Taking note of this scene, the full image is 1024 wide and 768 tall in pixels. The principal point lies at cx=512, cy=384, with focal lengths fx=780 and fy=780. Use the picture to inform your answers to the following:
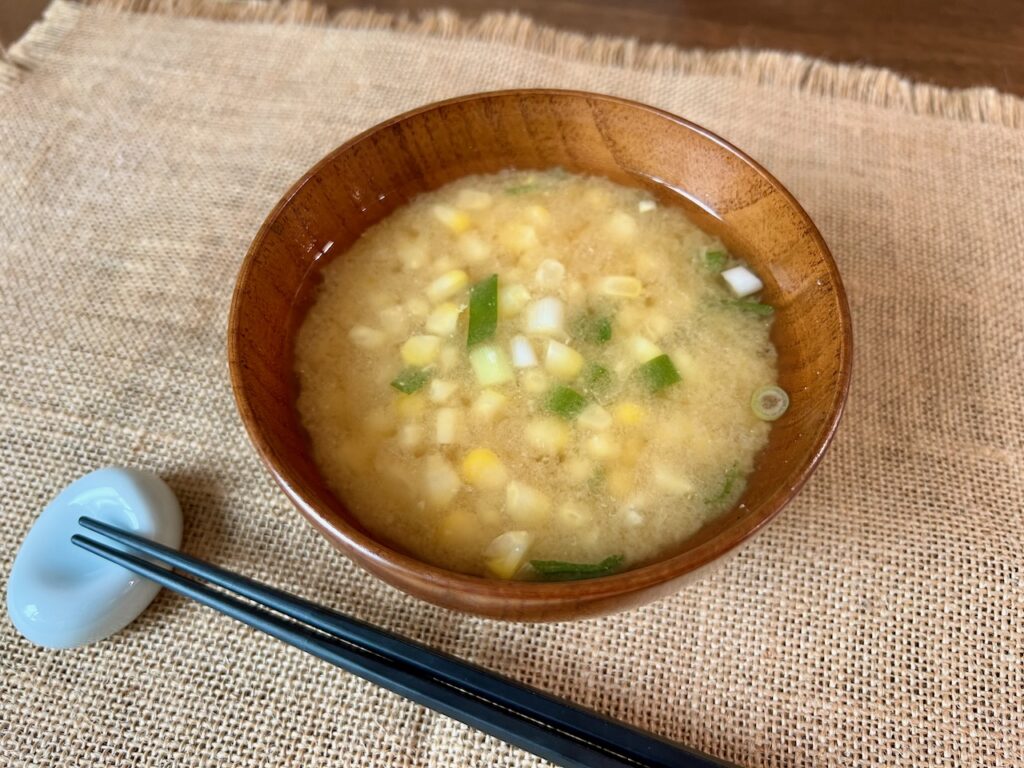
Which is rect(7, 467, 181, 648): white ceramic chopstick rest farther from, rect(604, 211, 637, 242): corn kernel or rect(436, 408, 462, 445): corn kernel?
rect(604, 211, 637, 242): corn kernel

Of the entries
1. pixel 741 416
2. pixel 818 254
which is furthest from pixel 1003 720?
pixel 818 254

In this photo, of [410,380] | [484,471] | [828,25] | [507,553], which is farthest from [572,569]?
[828,25]

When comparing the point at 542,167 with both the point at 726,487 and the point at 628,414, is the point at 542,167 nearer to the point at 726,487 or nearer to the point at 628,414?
the point at 628,414

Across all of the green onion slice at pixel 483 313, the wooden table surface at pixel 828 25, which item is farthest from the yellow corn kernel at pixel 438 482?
the wooden table surface at pixel 828 25

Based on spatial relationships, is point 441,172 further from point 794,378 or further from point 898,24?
point 898,24

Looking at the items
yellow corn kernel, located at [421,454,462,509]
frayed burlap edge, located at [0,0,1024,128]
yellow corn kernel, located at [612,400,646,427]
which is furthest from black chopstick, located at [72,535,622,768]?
frayed burlap edge, located at [0,0,1024,128]

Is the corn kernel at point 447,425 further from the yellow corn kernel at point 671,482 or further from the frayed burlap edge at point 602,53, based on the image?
the frayed burlap edge at point 602,53

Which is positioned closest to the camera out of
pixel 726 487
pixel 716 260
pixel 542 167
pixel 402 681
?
pixel 402 681
